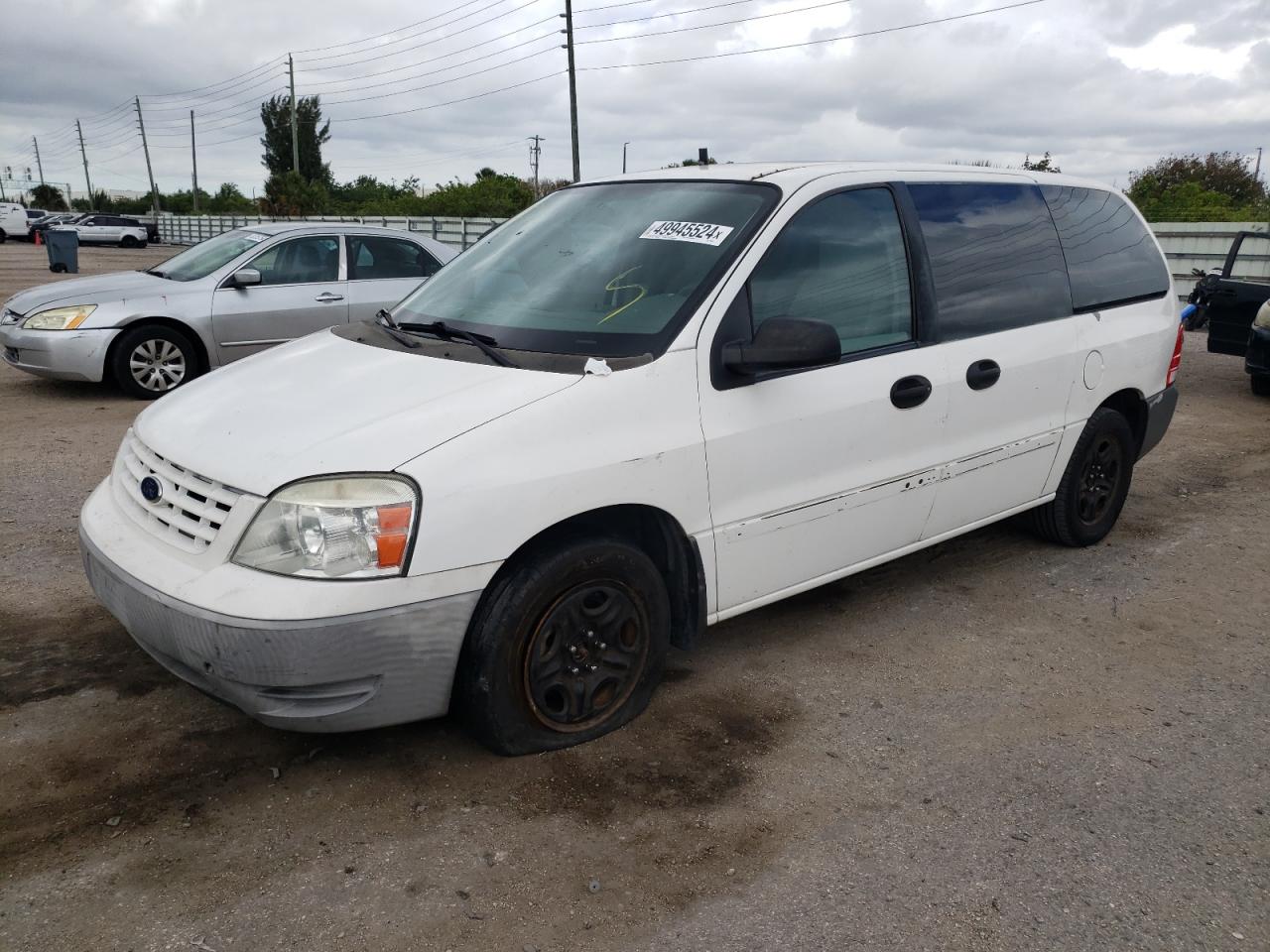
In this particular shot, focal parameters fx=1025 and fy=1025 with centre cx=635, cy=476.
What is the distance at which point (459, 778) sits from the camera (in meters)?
3.04

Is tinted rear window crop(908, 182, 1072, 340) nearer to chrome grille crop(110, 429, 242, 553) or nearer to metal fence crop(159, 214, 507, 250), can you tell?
chrome grille crop(110, 429, 242, 553)

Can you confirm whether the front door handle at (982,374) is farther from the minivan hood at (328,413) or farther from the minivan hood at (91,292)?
the minivan hood at (91,292)

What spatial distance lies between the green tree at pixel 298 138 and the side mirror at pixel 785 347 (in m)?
68.8

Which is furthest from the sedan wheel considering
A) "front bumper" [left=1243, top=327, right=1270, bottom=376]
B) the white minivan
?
"front bumper" [left=1243, top=327, right=1270, bottom=376]

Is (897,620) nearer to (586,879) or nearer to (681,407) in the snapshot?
(681,407)

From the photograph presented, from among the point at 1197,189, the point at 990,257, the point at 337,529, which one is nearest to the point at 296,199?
the point at 1197,189

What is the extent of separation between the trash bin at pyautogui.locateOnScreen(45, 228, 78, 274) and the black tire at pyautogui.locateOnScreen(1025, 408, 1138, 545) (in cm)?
2567

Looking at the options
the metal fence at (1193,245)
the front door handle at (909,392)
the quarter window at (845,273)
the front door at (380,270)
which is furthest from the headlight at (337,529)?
the metal fence at (1193,245)

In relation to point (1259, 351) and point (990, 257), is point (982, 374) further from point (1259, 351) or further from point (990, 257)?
point (1259, 351)

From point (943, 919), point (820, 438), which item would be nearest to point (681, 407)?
point (820, 438)

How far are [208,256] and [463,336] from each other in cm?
661

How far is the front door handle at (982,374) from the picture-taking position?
400 cm

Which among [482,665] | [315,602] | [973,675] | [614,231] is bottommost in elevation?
[973,675]

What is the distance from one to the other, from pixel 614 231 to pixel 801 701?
1.80 m
